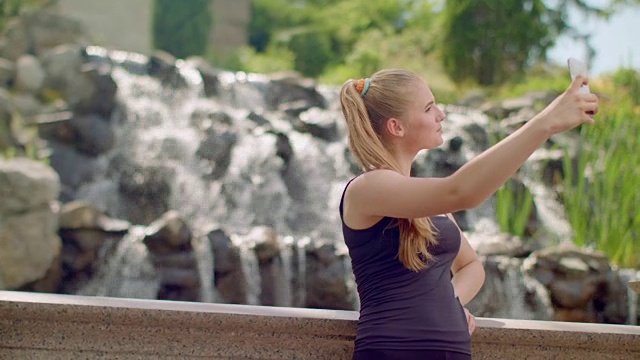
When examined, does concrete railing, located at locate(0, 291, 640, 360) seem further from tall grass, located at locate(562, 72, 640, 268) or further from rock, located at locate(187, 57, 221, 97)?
rock, located at locate(187, 57, 221, 97)

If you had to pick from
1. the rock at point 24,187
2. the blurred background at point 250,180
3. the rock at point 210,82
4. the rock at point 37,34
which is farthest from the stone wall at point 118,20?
the rock at point 24,187

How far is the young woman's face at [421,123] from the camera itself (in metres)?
2.14

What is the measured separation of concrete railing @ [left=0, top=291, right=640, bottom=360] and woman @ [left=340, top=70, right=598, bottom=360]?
46 cm

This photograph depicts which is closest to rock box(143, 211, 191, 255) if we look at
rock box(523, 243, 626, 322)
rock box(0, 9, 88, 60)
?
rock box(523, 243, 626, 322)

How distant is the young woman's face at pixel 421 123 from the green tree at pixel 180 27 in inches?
866

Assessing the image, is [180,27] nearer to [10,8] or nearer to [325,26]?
[10,8]

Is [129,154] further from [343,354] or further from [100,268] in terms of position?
[343,354]

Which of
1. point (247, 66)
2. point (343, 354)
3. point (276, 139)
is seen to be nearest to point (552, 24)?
point (247, 66)

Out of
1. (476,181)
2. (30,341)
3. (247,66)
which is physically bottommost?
(247,66)

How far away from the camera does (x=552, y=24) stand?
75.9 ft

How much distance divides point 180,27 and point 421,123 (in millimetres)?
22510

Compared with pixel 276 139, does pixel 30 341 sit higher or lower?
higher

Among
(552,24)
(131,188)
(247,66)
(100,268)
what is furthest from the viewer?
(247,66)

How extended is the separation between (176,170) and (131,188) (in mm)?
631
